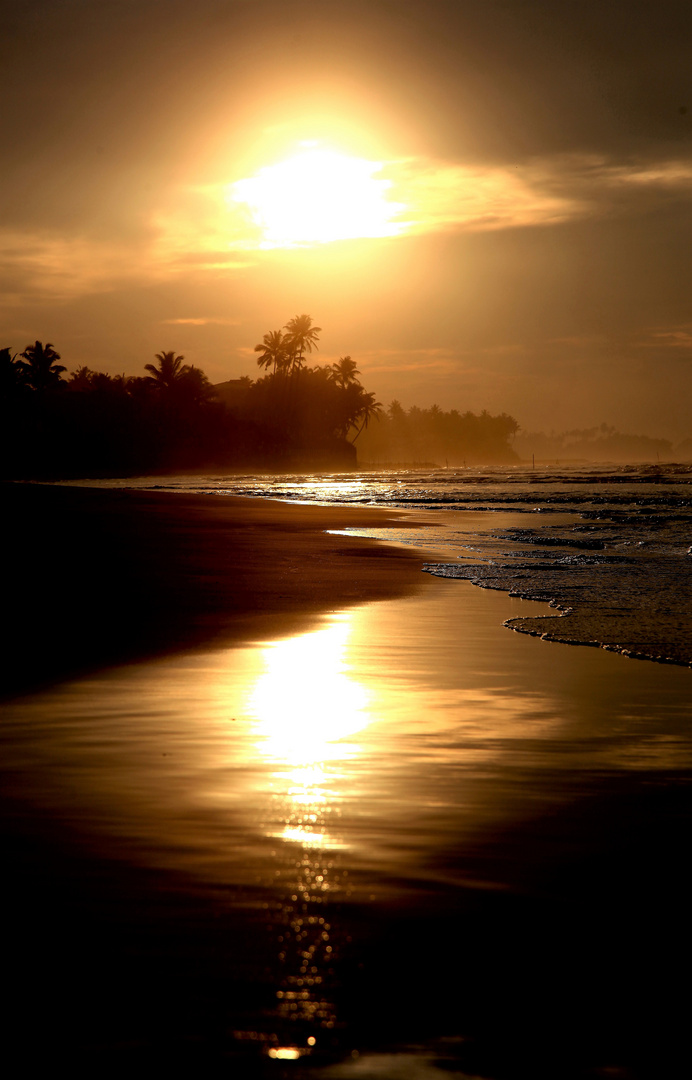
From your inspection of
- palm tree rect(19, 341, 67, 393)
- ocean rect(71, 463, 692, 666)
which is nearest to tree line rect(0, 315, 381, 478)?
palm tree rect(19, 341, 67, 393)

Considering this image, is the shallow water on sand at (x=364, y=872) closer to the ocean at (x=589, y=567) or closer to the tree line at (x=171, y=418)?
the ocean at (x=589, y=567)

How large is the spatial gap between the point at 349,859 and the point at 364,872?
13 centimetres

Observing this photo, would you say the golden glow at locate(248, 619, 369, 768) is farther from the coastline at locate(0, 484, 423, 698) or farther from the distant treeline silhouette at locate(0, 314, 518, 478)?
the distant treeline silhouette at locate(0, 314, 518, 478)

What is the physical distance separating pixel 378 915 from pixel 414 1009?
56cm

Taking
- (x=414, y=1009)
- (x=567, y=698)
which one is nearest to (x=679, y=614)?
(x=567, y=698)

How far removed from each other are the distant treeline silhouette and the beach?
8892 cm

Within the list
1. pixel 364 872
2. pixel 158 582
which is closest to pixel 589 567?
pixel 158 582

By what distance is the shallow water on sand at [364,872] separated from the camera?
100 inches

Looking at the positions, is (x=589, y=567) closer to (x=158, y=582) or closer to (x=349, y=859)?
(x=158, y=582)

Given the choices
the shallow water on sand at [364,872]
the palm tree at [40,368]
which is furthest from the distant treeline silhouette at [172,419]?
the shallow water on sand at [364,872]

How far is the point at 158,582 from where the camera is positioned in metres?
13.1

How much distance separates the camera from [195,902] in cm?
326

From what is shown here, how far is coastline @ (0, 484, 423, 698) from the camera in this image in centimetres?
875

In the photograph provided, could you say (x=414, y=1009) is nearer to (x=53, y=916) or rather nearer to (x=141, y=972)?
(x=141, y=972)
